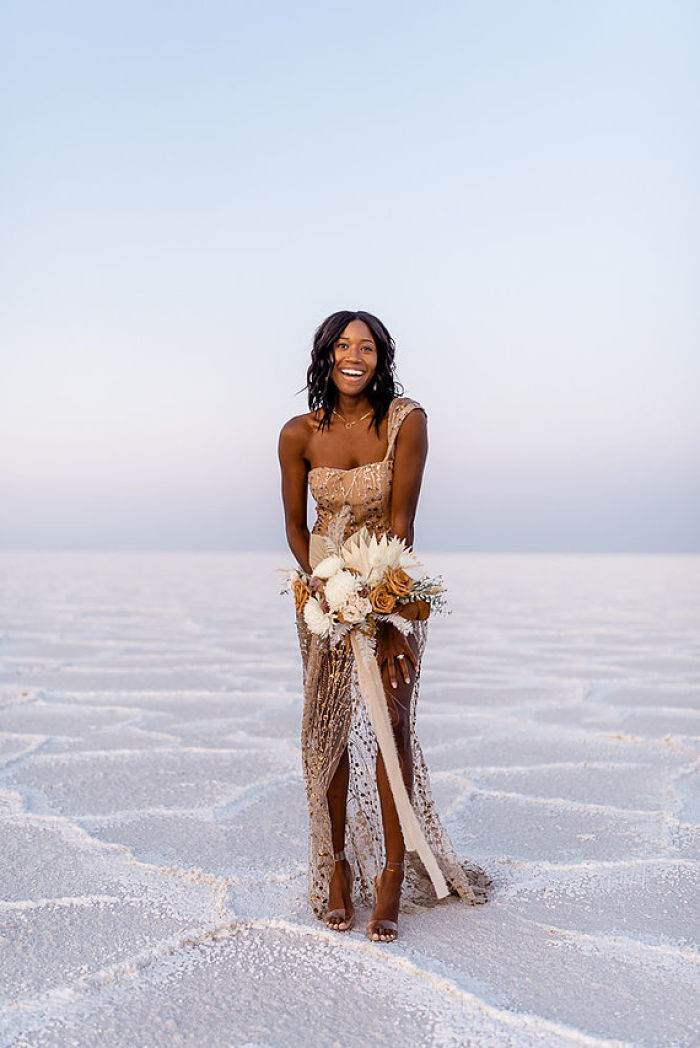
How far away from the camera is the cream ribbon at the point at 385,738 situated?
2.44 m

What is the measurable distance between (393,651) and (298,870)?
0.85 metres

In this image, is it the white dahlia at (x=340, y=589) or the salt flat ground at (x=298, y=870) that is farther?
the white dahlia at (x=340, y=589)

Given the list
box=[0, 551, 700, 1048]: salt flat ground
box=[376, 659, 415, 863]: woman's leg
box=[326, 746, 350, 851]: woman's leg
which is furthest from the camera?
box=[326, 746, 350, 851]: woman's leg

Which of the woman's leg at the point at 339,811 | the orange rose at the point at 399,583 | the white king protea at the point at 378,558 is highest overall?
the white king protea at the point at 378,558

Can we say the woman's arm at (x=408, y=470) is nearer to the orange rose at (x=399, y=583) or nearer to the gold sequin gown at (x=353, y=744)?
the gold sequin gown at (x=353, y=744)

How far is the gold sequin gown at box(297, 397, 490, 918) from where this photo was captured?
252cm

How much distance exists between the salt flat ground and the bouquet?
0.76m

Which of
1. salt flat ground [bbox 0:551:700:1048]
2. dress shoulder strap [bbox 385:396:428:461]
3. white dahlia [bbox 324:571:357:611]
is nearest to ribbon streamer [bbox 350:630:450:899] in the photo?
white dahlia [bbox 324:571:357:611]

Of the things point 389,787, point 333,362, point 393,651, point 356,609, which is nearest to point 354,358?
point 333,362

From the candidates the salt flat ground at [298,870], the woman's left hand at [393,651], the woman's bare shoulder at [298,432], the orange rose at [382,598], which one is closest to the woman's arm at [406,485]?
the woman's left hand at [393,651]

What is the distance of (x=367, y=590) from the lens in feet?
7.82

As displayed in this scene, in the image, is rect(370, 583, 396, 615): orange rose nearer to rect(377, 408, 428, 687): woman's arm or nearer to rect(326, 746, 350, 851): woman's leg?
rect(377, 408, 428, 687): woman's arm

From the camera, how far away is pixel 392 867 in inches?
97.2

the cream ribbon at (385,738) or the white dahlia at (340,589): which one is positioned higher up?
the white dahlia at (340,589)
